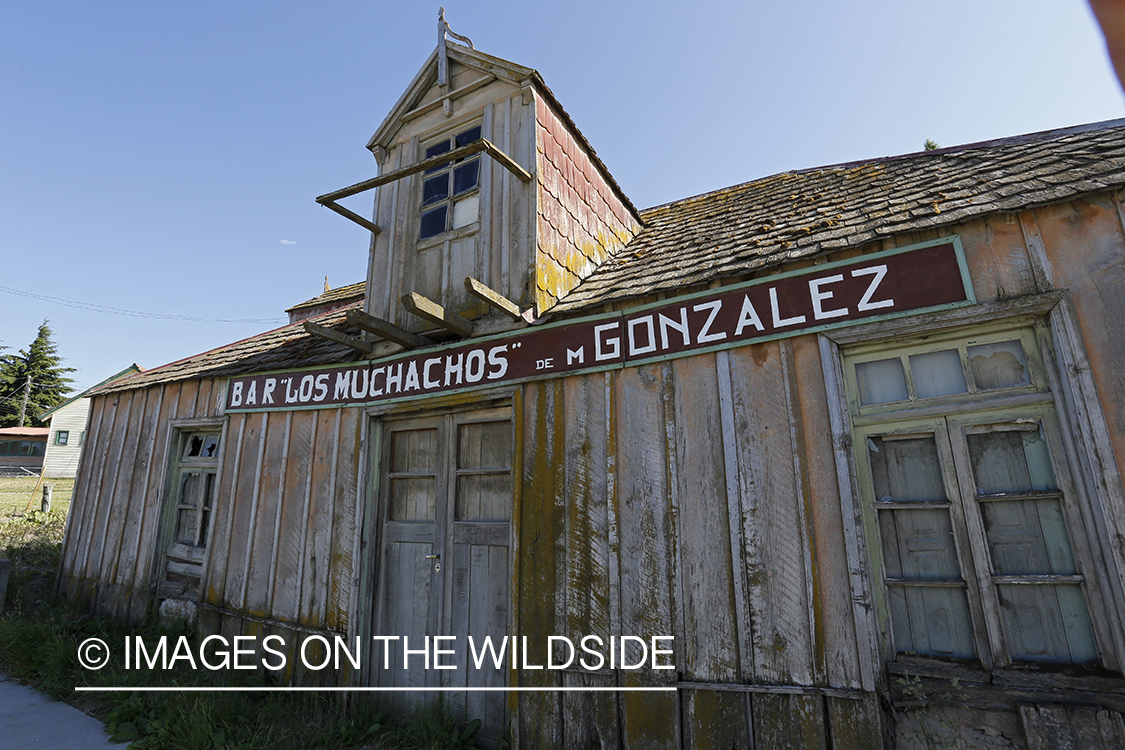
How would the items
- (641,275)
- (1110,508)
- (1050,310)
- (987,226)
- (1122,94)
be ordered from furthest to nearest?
(641,275)
(987,226)
(1050,310)
(1110,508)
(1122,94)

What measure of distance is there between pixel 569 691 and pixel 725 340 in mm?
2624

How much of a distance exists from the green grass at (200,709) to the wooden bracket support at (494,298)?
3165 millimetres

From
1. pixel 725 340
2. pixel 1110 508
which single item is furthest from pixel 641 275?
pixel 1110 508

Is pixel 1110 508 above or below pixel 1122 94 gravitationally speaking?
below

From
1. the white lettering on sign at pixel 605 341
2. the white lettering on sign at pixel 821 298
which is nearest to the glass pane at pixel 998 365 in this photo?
the white lettering on sign at pixel 821 298

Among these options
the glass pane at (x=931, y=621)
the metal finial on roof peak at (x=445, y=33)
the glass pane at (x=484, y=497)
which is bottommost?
the glass pane at (x=931, y=621)

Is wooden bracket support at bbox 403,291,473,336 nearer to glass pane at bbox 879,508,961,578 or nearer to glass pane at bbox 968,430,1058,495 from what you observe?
glass pane at bbox 879,508,961,578

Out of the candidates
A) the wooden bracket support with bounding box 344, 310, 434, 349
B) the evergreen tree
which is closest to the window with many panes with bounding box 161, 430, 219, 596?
the wooden bracket support with bounding box 344, 310, 434, 349

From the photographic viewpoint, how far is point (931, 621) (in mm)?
3021

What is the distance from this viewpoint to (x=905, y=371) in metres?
3.30

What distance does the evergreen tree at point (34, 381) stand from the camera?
39.2m

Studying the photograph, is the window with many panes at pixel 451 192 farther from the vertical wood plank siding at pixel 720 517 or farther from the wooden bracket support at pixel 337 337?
the wooden bracket support at pixel 337 337

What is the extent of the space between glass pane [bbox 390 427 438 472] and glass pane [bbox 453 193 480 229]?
2023 millimetres

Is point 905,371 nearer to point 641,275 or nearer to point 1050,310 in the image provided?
point 1050,310
